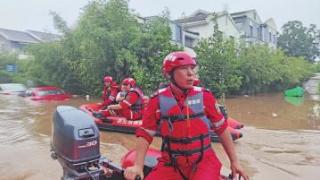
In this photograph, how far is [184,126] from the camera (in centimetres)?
300

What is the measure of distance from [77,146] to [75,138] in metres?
0.08

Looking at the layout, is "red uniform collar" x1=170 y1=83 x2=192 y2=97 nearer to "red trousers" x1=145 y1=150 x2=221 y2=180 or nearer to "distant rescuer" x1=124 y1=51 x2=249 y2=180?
"distant rescuer" x1=124 y1=51 x2=249 y2=180

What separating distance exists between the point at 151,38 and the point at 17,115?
26.0 ft

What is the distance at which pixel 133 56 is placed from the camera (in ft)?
60.6

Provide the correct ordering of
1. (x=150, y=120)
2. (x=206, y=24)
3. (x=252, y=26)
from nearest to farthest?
(x=150, y=120), (x=206, y=24), (x=252, y=26)

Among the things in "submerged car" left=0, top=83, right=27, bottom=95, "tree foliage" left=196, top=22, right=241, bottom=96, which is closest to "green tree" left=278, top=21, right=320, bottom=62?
"tree foliage" left=196, top=22, right=241, bottom=96

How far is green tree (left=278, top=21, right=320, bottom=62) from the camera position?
49938 millimetres

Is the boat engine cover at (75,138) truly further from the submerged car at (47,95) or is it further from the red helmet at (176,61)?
the submerged car at (47,95)

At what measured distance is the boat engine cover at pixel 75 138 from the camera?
357 centimetres

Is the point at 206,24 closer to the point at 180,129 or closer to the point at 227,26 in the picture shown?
the point at 227,26

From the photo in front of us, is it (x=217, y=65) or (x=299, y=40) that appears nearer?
(x=217, y=65)

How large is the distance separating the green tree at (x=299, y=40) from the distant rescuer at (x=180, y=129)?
48395 mm

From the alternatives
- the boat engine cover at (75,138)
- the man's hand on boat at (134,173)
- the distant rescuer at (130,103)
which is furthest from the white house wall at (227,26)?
the man's hand on boat at (134,173)

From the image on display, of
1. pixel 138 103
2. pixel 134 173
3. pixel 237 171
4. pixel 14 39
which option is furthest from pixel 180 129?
pixel 14 39
